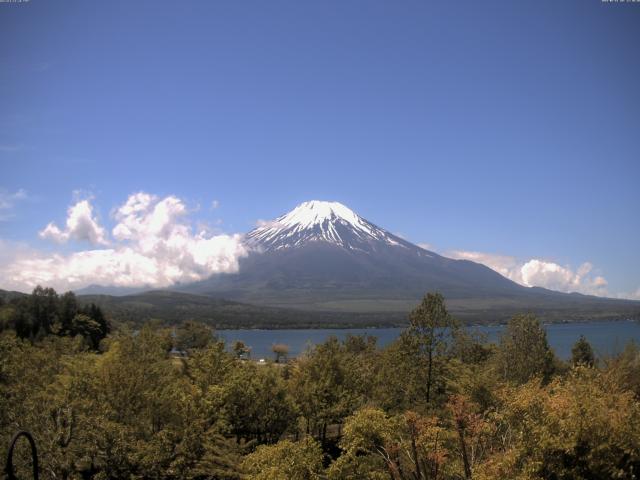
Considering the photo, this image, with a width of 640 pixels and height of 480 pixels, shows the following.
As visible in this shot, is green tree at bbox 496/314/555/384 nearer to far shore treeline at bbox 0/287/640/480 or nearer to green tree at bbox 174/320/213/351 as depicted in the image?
far shore treeline at bbox 0/287/640/480

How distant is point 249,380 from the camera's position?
91.7 ft

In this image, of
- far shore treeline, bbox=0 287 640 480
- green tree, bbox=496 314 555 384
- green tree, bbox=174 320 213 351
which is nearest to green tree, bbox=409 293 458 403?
far shore treeline, bbox=0 287 640 480

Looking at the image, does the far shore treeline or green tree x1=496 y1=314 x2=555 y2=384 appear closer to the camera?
the far shore treeline

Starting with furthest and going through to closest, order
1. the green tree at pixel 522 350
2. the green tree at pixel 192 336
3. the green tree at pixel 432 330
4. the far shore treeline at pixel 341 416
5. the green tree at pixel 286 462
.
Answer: the green tree at pixel 192 336 < the green tree at pixel 522 350 < the green tree at pixel 432 330 < the green tree at pixel 286 462 < the far shore treeline at pixel 341 416

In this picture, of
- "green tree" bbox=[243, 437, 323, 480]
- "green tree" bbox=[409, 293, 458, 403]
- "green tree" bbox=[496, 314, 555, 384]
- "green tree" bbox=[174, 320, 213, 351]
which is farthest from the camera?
"green tree" bbox=[174, 320, 213, 351]

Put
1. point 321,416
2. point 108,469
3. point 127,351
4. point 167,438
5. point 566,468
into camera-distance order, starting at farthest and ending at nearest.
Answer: point 127,351, point 321,416, point 167,438, point 108,469, point 566,468

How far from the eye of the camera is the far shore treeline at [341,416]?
13.7 m

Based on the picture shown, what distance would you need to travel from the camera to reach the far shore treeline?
1372 cm

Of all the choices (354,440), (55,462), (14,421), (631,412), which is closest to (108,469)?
(55,462)

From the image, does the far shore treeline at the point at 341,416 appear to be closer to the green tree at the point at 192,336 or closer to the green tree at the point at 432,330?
the green tree at the point at 432,330

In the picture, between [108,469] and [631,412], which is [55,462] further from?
[631,412]

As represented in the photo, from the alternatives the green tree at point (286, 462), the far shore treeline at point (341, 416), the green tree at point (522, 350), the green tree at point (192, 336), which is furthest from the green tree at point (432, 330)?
the green tree at point (192, 336)

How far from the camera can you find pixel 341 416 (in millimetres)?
30781

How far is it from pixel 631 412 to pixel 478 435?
6907mm
